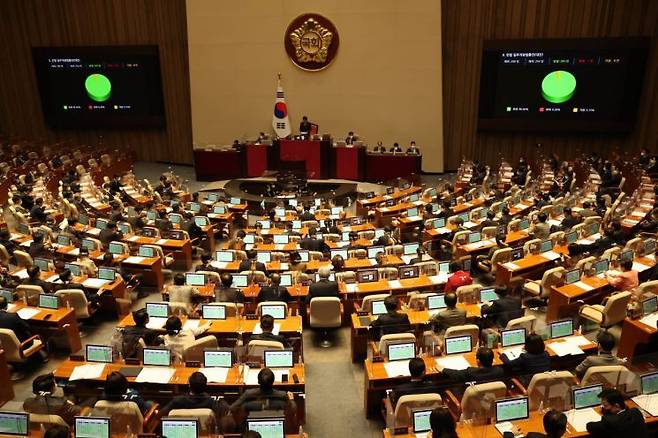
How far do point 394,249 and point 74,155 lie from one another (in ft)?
54.2

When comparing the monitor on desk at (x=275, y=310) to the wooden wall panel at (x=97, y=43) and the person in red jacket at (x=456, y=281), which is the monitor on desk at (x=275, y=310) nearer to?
the person in red jacket at (x=456, y=281)

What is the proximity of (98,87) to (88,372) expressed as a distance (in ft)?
66.7

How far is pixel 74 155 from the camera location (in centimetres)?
2238

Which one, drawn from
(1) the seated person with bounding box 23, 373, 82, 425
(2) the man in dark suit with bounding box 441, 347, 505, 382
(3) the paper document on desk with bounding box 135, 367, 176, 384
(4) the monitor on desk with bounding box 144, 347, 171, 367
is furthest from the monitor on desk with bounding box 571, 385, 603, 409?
(1) the seated person with bounding box 23, 373, 82, 425

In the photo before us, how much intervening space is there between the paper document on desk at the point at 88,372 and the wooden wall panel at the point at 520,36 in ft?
59.9

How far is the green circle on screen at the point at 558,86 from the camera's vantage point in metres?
20.3

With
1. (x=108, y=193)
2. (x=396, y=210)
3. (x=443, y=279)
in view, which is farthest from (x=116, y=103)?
(x=443, y=279)

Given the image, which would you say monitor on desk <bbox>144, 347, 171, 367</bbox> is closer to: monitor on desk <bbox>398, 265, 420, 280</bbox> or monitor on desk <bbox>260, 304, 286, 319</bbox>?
monitor on desk <bbox>260, 304, 286, 319</bbox>

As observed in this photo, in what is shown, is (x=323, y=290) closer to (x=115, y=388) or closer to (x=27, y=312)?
(x=115, y=388)

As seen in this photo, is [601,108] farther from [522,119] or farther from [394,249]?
[394,249]

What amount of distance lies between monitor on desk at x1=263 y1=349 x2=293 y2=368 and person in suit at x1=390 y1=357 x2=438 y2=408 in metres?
1.44

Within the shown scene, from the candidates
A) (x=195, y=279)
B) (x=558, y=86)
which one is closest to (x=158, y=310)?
(x=195, y=279)

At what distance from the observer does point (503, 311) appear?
7977mm

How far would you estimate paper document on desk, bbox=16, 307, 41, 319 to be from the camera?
8.62 m
